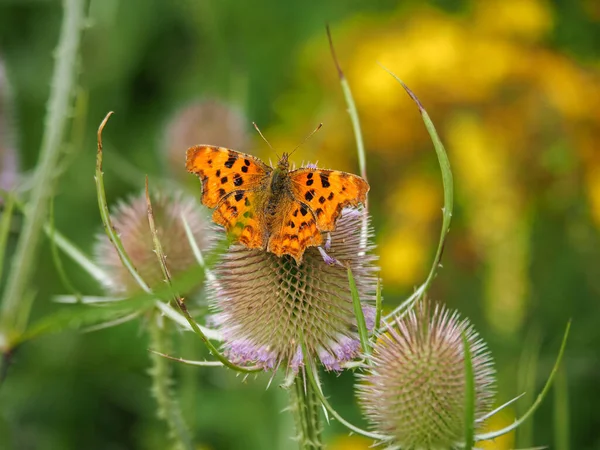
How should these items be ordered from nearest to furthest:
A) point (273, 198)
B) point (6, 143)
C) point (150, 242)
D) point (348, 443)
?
point (273, 198)
point (150, 242)
point (6, 143)
point (348, 443)

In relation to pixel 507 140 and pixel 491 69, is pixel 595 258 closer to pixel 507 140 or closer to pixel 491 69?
pixel 507 140

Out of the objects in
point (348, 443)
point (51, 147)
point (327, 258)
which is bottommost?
point (348, 443)

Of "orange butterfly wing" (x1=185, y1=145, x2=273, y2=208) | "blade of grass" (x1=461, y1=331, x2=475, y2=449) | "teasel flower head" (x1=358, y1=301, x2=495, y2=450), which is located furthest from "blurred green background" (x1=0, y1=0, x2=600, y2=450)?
"blade of grass" (x1=461, y1=331, x2=475, y2=449)

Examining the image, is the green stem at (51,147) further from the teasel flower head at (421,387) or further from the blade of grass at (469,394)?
the blade of grass at (469,394)

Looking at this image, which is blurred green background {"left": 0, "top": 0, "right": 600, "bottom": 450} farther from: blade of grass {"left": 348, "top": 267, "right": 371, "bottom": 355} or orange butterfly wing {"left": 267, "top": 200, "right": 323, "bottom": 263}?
blade of grass {"left": 348, "top": 267, "right": 371, "bottom": 355}

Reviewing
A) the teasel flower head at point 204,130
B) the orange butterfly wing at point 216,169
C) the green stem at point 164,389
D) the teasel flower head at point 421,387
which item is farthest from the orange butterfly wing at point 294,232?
the teasel flower head at point 204,130

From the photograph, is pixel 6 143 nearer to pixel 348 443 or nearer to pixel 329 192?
pixel 329 192

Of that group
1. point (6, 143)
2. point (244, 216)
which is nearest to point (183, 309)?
point (244, 216)
